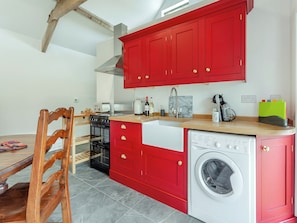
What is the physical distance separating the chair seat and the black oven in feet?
4.71

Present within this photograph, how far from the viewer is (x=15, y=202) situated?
3.35 feet

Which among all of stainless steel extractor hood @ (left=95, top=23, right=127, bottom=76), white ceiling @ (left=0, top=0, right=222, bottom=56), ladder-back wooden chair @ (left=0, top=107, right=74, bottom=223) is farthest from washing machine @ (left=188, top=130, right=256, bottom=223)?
white ceiling @ (left=0, top=0, right=222, bottom=56)

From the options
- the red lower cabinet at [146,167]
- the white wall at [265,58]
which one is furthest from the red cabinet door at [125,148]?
the white wall at [265,58]

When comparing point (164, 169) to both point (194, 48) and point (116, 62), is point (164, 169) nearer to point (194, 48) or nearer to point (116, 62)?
point (194, 48)

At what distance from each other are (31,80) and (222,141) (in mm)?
4123

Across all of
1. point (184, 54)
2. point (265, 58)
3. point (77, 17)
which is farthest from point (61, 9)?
point (265, 58)

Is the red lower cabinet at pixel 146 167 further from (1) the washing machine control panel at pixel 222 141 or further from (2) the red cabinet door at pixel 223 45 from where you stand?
(2) the red cabinet door at pixel 223 45

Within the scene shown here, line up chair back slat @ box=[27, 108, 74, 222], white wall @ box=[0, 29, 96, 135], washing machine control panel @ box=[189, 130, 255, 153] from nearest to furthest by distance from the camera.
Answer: chair back slat @ box=[27, 108, 74, 222] → washing machine control panel @ box=[189, 130, 255, 153] → white wall @ box=[0, 29, 96, 135]

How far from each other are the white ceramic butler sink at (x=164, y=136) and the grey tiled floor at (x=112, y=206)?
0.68 meters

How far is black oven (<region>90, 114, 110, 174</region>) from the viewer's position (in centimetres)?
267

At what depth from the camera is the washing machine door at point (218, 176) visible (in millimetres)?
1359

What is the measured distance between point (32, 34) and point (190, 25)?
3543 millimetres

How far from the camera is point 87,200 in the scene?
6.35ft

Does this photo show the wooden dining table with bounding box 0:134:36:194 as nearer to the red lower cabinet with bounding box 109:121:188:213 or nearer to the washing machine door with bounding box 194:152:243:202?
the red lower cabinet with bounding box 109:121:188:213
